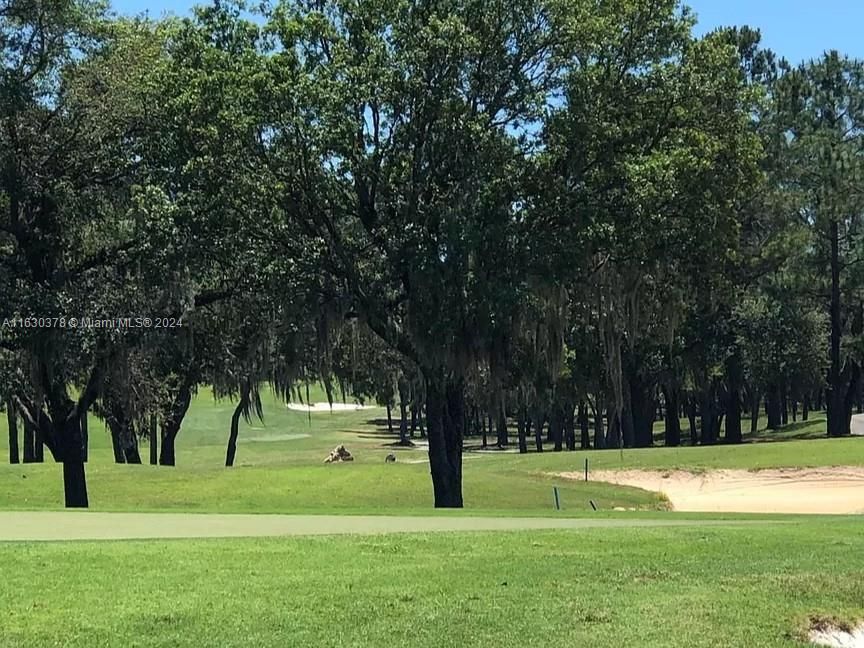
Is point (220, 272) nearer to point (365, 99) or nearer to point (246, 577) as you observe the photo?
point (365, 99)

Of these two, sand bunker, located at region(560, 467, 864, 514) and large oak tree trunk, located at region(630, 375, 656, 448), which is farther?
large oak tree trunk, located at region(630, 375, 656, 448)

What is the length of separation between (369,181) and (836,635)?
1392 centimetres

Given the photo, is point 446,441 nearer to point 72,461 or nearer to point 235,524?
point 72,461

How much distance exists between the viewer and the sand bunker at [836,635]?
23.0 feet

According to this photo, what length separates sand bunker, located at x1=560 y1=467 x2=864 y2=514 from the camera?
26.8 metres

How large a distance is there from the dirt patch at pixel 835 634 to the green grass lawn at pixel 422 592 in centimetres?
11

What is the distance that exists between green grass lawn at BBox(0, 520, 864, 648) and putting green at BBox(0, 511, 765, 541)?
4.08 ft

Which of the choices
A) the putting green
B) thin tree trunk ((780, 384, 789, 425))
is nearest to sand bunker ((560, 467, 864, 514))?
the putting green

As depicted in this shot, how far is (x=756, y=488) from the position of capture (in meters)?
30.3

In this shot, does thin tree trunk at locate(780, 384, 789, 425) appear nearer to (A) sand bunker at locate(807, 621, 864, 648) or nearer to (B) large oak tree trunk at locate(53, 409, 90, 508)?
(B) large oak tree trunk at locate(53, 409, 90, 508)

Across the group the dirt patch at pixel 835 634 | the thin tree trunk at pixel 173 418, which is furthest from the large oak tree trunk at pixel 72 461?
the dirt patch at pixel 835 634

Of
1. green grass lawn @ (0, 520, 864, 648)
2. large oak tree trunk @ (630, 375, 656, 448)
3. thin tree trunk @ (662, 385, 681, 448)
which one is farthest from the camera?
thin tree trunk @ (662, 385, 681, 448)

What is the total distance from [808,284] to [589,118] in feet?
89.7

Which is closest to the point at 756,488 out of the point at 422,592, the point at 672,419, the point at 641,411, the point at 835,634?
the point at 641,411
